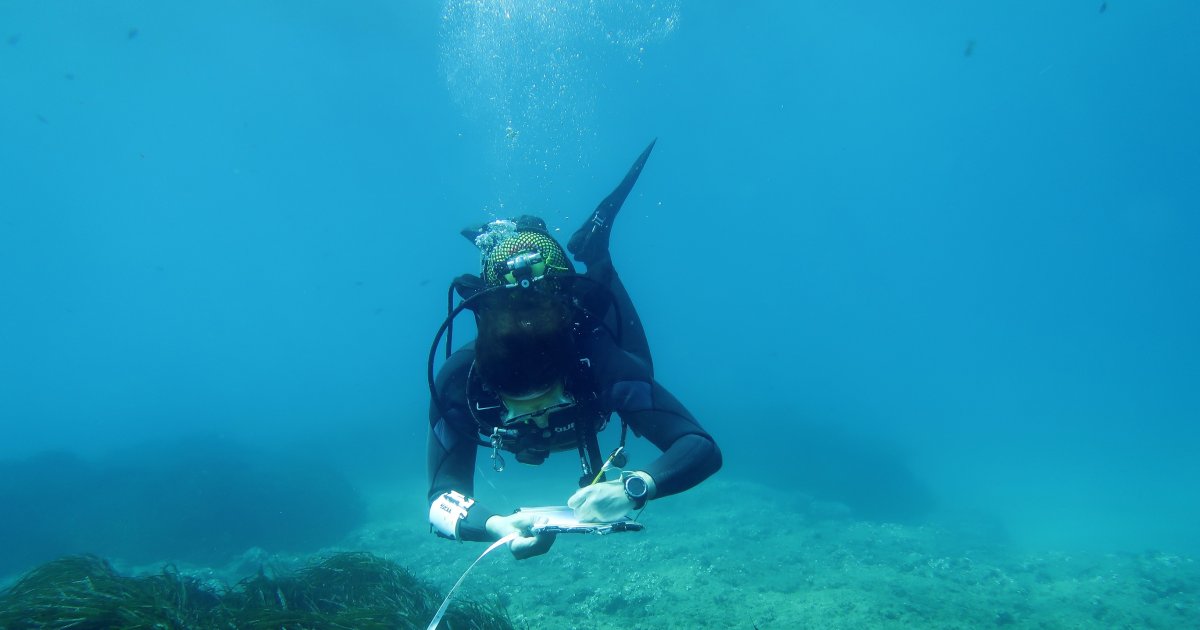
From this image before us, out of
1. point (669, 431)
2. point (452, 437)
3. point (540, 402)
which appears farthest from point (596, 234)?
point (540, 402)

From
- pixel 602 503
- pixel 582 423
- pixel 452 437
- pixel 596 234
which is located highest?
pixel 596 234

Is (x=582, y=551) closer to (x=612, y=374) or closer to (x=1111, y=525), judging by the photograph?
(x=612, y=374)

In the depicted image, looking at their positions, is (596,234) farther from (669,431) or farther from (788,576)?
(788,576)

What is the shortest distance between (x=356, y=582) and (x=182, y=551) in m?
15.4

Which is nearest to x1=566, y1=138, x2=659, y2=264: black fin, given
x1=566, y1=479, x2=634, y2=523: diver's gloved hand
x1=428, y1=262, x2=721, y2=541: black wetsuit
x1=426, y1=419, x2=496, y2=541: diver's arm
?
x1=428, y1=262, x2=721, y2=541: black wetsuit

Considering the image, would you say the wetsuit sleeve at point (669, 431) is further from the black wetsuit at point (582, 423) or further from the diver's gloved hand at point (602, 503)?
the diver's gloved hand at point (602, 503)

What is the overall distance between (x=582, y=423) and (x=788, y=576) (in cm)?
1201

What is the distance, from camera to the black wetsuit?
10.9ft

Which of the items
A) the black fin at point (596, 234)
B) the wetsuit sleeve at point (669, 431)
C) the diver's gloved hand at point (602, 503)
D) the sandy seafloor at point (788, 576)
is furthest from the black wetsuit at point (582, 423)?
the sandy seafloor at point (788, 576)

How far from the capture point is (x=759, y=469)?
89.7 ft

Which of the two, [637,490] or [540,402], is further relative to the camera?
[540,402]

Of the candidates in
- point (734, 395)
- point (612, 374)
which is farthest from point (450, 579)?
point (734, 395)

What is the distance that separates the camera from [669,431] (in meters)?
3.61

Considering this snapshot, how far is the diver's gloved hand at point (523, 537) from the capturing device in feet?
9.18
